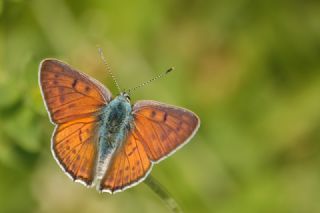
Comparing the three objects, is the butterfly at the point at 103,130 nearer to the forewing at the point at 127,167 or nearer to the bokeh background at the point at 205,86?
the forewing at the point at 127,167

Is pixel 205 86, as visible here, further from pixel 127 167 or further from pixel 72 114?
pixel 127 167

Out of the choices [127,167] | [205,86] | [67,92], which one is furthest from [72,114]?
[205,86]

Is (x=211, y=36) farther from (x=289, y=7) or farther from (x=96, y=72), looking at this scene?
(x=96, y=72)

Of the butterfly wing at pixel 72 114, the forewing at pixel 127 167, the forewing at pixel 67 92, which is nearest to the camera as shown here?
the forewing at pixel 127 167

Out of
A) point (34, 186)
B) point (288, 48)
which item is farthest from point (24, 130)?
point (288, 48)

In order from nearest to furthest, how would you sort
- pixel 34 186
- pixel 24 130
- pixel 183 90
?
pixel 24 130
pixel 34 186
pixel 183 90

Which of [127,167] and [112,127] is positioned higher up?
[112,127]

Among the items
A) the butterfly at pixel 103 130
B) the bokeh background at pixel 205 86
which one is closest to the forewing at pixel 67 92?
the butterfly at pixel 103 130
